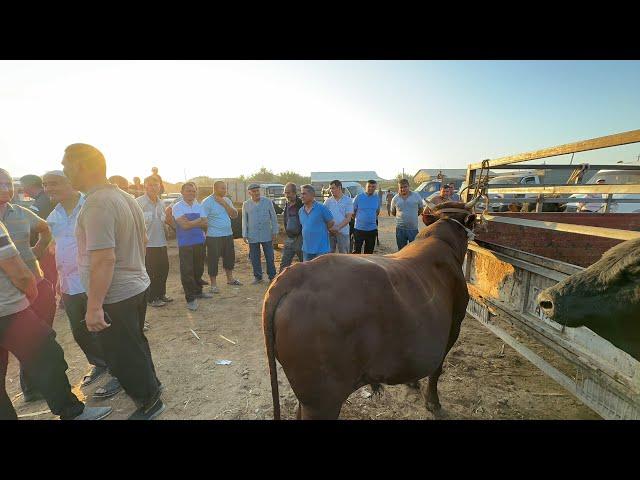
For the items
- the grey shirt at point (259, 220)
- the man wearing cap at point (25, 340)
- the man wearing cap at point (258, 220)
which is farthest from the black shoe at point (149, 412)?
the grey shirt at point (259, 220)

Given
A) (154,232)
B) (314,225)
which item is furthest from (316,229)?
(154,232)

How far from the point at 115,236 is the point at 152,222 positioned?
2985mm

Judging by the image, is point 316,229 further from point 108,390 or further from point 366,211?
point 108,390

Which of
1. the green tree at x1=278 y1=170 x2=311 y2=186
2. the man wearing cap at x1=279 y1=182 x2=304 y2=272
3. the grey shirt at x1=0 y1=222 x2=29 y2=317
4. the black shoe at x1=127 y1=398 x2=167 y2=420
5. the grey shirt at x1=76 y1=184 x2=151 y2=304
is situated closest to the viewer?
the grey shirt at x1=0 y1=222 x2=29 y2=317

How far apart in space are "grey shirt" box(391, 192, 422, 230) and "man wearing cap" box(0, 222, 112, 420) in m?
5.56

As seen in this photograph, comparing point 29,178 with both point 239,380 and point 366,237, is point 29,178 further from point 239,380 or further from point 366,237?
point 366,237

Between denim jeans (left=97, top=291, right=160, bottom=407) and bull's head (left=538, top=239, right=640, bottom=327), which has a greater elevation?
bull's head (left=538, top=239, right=640, bottom=327)

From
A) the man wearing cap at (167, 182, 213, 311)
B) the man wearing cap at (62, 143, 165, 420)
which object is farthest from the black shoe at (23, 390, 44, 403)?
the man wearing cap at (167, 182, 213, 311)

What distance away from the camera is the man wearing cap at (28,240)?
2664 millimetres

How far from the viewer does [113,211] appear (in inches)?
90.9

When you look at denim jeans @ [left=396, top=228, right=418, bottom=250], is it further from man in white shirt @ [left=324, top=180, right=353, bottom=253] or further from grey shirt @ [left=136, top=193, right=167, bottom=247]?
grey shirt @ [left=136, top=193, right=167, bottom=247]

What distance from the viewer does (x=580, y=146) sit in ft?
8.07

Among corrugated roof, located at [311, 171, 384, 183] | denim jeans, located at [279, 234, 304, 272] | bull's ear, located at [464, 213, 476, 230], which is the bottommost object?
denim jeans, located at [279, 234, 304, 272]

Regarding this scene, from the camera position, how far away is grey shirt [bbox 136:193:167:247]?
5043 mm
